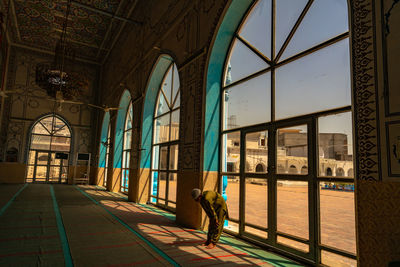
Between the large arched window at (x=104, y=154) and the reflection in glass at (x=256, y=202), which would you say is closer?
the reflection in glass at (x=256, y=202)

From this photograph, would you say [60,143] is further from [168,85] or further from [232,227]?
[232,227]

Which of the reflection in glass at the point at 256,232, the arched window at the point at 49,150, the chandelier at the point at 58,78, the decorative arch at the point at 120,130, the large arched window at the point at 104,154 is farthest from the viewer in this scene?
the arched window at the point at 49,150

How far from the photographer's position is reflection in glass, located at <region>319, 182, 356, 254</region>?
3072 mm

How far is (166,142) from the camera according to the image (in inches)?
289

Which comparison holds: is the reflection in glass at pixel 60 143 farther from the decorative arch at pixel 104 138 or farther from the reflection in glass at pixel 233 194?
the reflection in glass at pixel 233 194

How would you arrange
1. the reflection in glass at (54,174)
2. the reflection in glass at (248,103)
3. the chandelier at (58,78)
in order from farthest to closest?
the reflection in glass at (54,174)
the chandelier at (58,78)
the reflection in glass at (248,103)

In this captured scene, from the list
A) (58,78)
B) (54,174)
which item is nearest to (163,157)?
(58,78)

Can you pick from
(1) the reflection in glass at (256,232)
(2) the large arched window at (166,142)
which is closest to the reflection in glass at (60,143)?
(2) the large arched window at (166,142)

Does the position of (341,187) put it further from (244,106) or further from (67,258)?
(67,258)

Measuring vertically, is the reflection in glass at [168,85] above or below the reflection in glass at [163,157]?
above

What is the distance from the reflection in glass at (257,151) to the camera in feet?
13.8

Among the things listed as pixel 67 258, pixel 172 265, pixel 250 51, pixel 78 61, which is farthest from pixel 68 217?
pixel 78 61

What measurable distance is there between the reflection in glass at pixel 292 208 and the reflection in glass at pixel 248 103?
3.55 feet

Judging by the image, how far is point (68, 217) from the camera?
5.76 m
